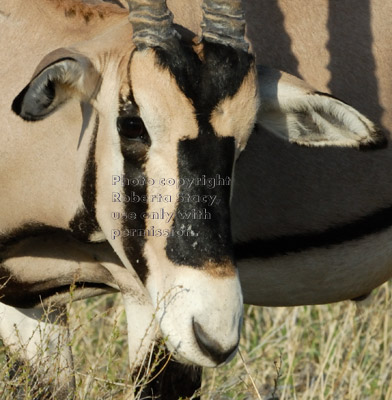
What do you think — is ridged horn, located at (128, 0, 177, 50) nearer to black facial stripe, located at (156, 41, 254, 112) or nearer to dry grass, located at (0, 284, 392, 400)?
black facial stripe, located at (156, 41, 254, 112)

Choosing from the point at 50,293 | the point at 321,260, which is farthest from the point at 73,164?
Result: the point at 321,260

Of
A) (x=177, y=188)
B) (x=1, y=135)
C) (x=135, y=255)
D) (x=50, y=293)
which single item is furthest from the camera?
(x=50, y=293)

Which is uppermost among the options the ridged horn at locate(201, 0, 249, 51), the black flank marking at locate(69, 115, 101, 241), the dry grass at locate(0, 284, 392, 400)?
the ridged horn at locate(201, 0, 249, 51)

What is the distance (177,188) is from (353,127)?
0.79m

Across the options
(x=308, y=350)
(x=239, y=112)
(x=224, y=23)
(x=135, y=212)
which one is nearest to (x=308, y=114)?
(x=239, y=112)

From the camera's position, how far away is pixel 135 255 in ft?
11.1

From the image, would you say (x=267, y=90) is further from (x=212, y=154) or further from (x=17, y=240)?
(x=17, y=240)

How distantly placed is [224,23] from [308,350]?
3062 mm

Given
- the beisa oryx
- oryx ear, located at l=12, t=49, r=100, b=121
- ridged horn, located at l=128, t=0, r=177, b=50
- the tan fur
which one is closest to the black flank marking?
the beisa oryx

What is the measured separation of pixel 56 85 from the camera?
130 inches

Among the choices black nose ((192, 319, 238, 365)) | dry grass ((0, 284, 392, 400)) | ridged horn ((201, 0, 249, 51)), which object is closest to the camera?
black nose ((192, 319, 238, 365))

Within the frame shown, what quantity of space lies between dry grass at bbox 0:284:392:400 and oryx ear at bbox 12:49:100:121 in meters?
1.97

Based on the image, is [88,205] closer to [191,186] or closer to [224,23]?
[191,186]

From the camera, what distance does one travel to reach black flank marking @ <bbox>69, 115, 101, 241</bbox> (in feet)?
11.2
